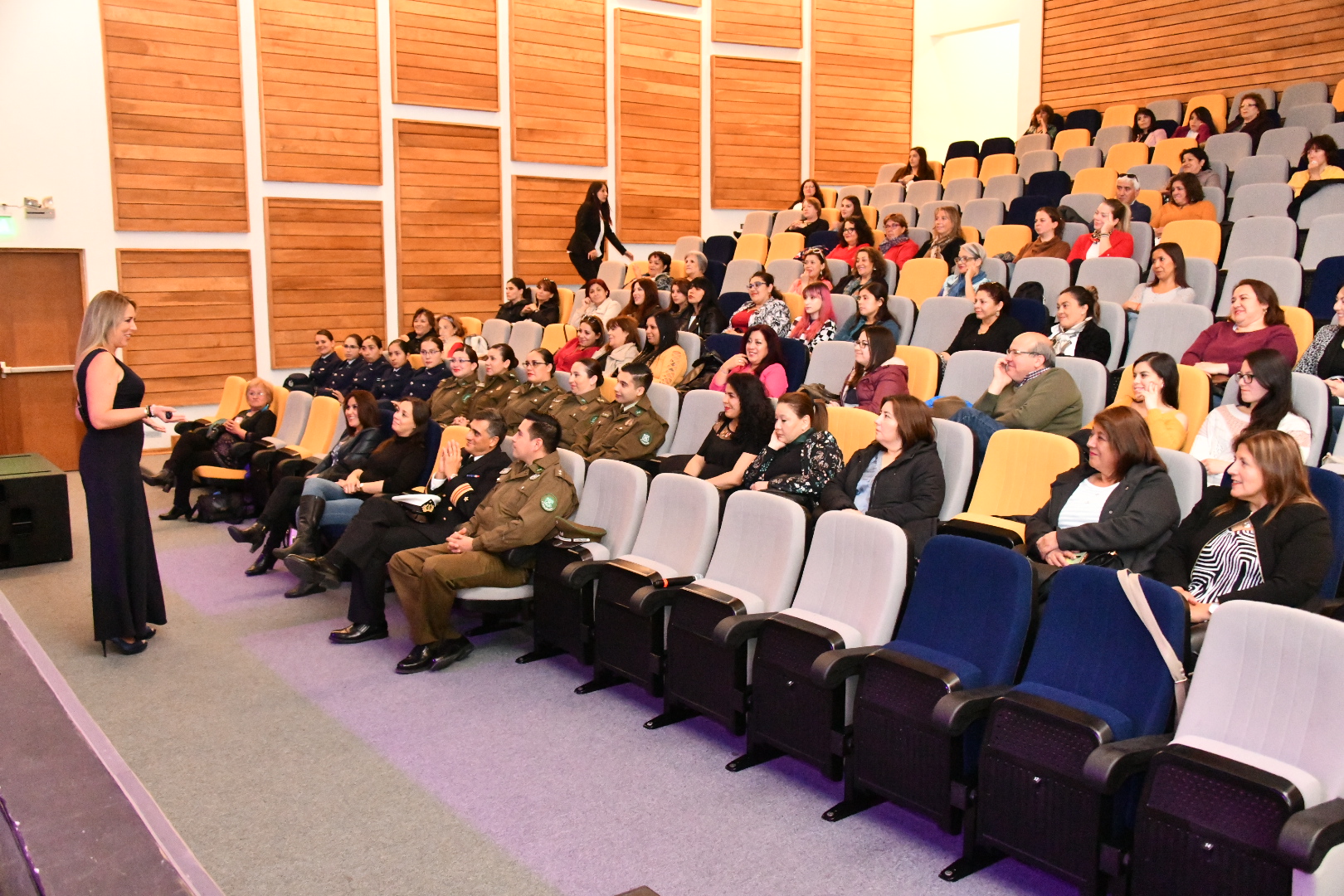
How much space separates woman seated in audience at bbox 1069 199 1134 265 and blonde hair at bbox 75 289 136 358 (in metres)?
5.12

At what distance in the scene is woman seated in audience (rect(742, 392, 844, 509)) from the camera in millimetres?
4164

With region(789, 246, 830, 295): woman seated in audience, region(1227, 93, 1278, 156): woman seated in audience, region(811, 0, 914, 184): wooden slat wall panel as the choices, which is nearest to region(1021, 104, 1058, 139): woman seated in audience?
region(1227, 93, 1278, 156): woman seated in audience

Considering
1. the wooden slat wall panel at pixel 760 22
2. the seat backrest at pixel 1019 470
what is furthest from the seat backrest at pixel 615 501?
the wooden slat wall panel at pixel 760 22

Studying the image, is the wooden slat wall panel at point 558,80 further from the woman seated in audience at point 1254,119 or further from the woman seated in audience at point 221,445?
the woman seated in audience at point 1254,119

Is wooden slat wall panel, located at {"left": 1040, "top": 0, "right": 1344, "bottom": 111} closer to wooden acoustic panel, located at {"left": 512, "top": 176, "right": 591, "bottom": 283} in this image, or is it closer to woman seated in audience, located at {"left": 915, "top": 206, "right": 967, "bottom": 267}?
woman seated in audience, located at {"left": 915, "top": 206, "right": 967, "bottom": 267}

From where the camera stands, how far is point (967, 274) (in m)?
6.38

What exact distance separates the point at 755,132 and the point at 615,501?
811cm

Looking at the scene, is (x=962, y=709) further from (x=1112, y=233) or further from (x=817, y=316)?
(x=1112, y=233)

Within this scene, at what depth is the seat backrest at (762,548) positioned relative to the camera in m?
3.38

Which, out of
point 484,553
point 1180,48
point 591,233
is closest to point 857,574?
point 484,553

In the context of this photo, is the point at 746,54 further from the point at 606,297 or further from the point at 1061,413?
the point at 1061,413

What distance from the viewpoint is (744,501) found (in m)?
3.56

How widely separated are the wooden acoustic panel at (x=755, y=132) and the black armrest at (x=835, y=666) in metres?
8.96

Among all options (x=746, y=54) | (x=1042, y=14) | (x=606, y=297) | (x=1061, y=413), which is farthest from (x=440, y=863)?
(x=1042, y=14)
